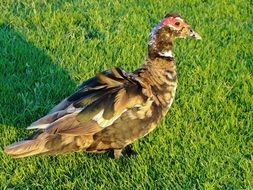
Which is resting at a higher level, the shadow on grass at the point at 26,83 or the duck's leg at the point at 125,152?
the shadow on grass at the point at 26,83

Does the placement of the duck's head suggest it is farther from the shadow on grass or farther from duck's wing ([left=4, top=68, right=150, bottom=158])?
the shadow on grass

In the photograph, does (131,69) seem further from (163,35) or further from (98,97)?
(98,97)

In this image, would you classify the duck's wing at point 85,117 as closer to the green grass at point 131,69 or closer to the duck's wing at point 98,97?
the duck's wing at point 98,97

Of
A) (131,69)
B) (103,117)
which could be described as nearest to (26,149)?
(103,117)

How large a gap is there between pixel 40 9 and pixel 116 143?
12.2ft

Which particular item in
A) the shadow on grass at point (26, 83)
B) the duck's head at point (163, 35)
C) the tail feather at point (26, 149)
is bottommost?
the tail feather at point (26, 149)

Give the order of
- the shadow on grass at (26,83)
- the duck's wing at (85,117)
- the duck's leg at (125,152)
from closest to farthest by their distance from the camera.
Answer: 1. the duck's wing at (85,117)
2. the duck's leg at (125,152)
3. the shadow on grass at (26,83)

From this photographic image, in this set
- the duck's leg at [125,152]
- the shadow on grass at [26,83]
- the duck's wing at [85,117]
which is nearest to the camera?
the duck's wing at [85,117]

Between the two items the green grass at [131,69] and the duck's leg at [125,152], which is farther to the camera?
the duck's leg at [125,152]

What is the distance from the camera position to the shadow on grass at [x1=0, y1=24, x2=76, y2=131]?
5.16 meters

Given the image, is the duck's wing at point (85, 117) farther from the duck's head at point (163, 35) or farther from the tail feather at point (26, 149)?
the duck's head at point (163, 35)

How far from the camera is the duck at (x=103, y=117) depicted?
4.26 meters

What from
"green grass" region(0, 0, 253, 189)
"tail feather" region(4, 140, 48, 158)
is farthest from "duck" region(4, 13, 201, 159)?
"green grass" region(0, 0, 253, 189)

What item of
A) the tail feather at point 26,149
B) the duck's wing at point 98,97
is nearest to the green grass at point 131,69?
the tail feather at point 26,149
